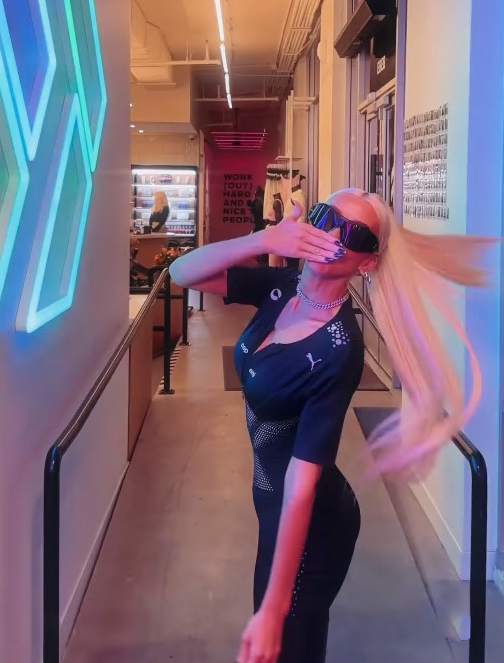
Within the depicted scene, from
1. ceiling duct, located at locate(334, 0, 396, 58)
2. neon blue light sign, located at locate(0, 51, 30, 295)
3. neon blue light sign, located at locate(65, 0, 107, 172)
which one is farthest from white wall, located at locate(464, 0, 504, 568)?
ceiling duct, located at locate(334, 0, 396, 58)

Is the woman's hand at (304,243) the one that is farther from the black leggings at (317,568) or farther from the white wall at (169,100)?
the white wall at (169,100)

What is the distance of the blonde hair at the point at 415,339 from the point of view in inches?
56.5

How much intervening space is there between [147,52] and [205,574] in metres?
8.63

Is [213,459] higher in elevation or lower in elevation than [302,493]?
lower

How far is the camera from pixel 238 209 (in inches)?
750

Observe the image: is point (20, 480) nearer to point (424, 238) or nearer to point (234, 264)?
point (234, 264)

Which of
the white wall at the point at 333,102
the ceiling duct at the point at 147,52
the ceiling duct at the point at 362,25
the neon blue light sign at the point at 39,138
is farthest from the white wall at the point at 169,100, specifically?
the neon blue light sign at the point at 39,138

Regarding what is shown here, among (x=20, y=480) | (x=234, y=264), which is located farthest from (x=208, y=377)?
(x=234, y=264)

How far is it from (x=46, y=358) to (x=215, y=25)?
30.7 ft

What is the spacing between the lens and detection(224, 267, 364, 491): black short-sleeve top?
1418mm

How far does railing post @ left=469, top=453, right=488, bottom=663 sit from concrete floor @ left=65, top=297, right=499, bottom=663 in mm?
411

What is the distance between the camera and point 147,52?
33.0 feet

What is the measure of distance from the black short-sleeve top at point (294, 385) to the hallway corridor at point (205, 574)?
2.22 ft

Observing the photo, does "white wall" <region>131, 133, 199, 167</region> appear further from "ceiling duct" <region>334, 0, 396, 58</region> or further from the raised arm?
the raised arm
